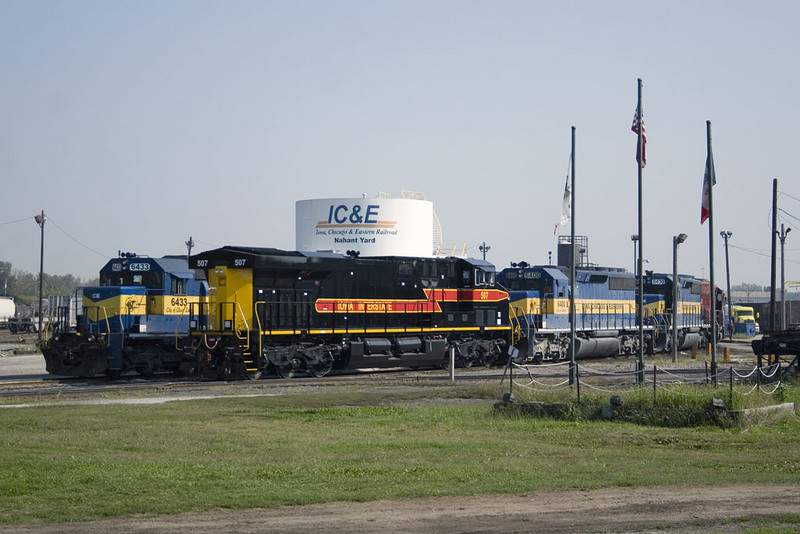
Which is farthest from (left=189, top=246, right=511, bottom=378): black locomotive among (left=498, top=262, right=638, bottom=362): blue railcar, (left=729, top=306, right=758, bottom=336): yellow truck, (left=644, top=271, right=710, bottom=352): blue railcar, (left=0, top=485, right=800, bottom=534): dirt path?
(left=729, top=306, right=758, bottom=336): yellow truck

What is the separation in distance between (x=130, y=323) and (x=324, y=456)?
61.0 feet

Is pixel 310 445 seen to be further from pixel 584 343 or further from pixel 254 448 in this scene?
pixel 584 343

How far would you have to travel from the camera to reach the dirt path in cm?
977

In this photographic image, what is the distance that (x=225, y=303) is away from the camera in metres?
30.2

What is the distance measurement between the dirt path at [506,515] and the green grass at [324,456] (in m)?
0.41

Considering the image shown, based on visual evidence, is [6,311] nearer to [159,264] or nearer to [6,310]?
[6,310]

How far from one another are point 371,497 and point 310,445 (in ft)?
14.9

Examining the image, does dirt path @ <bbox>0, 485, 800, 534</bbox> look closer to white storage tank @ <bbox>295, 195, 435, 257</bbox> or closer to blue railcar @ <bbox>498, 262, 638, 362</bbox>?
blue railcar @ <bbox>498, 262, 638, 362</bbox>

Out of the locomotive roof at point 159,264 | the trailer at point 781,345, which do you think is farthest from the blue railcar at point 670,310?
the locomotive roof at point 159,264

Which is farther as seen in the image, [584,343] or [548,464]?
[584,343]

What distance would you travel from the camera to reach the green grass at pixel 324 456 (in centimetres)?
1141

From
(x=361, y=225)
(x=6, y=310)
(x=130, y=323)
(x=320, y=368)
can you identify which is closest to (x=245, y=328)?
(x=320, y=368)

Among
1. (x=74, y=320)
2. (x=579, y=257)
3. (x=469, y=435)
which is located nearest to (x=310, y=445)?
(x=469, y=435)

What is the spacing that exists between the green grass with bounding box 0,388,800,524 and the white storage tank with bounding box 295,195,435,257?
31.0 m
